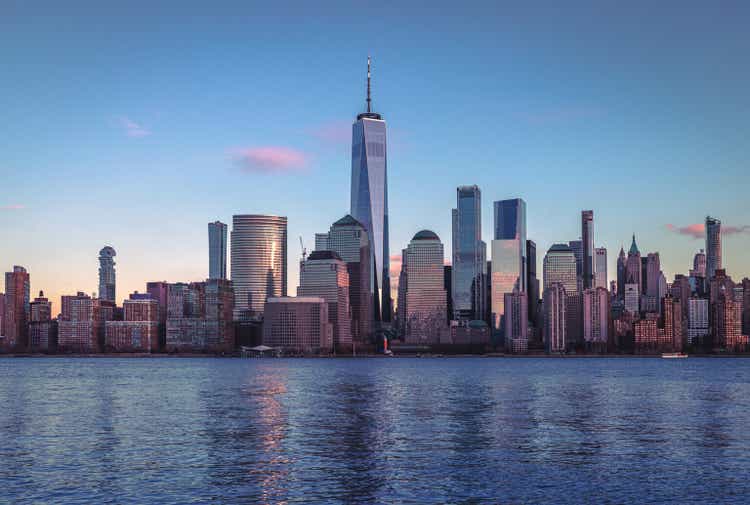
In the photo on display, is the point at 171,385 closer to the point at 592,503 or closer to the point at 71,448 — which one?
the point at 71,448

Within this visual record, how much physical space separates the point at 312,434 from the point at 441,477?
26567mm

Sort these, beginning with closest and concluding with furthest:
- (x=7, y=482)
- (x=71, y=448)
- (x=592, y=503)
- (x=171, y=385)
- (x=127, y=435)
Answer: (x=592, y=503), (x=7, y=482), (x=71, y=448), (x=127, y=435), (x=171, y=385)

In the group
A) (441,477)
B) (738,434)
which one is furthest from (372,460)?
(738,434)

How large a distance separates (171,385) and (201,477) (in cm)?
11844

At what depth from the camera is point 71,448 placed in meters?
75.9

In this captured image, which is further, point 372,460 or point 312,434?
point 312,434

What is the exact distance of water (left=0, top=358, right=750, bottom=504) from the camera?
189ft

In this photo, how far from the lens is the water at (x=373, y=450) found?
57719 millimetres

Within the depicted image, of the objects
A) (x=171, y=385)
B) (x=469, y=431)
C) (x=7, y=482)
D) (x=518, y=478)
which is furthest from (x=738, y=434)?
(x=171, y=385)

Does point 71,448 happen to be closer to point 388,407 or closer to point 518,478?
point 518,478

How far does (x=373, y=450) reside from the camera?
248 feet

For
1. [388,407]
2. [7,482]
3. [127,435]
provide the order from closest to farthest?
[7,482]
[127,435]
[388,407]

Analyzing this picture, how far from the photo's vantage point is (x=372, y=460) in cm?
7038

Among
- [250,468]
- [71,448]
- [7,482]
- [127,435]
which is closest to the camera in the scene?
[7,482]
